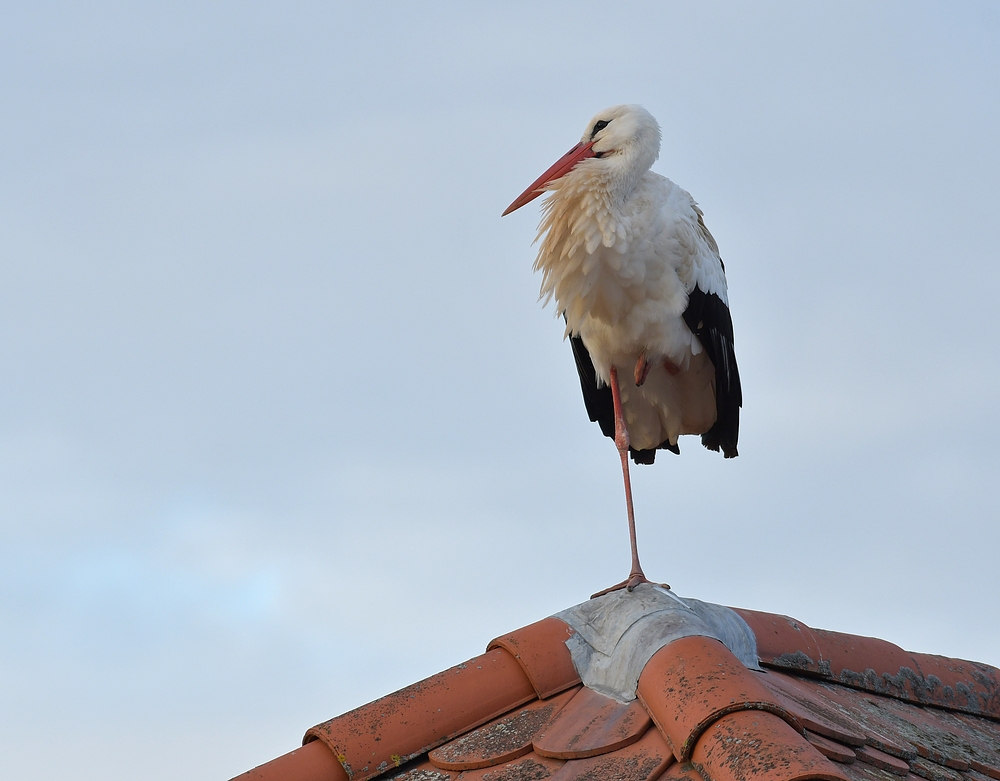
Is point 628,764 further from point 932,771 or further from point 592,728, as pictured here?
point 932,771

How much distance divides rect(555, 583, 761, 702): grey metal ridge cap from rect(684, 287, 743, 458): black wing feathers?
71.4 inches

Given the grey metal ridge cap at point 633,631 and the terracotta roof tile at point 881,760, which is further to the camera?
the grey metal ridge cap at point 633,631

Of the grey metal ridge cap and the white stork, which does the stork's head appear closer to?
the white stork

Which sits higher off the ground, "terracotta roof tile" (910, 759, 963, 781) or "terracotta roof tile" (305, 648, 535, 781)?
"terracotta roof tile" (305, 648, 535, 781)

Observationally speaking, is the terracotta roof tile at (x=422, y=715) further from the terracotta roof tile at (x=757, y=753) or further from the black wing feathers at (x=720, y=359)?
the black wing feathers at (x=720, y=359)

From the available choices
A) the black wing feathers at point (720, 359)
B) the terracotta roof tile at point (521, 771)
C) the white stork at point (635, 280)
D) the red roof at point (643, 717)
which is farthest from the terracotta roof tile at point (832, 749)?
the black wing feathers at point (720, 359)

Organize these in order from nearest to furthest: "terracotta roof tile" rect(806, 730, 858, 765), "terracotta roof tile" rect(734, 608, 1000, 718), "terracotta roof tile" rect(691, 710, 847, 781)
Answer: "terracotta roof tile" rect(691, 710, 847, 781) < "terracotta roof tile" rect(806, 730, 858, 765) < "terracotta roof tile" rect(734, 608, 1000, 718)

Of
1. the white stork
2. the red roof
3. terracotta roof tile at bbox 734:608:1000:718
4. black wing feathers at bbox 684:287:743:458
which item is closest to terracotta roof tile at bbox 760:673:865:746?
the red roof

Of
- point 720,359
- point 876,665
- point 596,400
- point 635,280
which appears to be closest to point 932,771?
point 876,665

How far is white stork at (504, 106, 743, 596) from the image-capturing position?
15.1 ft

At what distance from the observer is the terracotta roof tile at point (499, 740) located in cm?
275

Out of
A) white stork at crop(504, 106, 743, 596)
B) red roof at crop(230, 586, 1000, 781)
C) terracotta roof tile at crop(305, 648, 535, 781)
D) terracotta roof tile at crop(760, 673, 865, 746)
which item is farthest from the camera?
white stork at crop(504, 106, 743, 596)

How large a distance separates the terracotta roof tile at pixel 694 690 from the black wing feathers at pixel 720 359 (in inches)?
88.9

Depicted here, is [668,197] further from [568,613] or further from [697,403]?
[568,613]
